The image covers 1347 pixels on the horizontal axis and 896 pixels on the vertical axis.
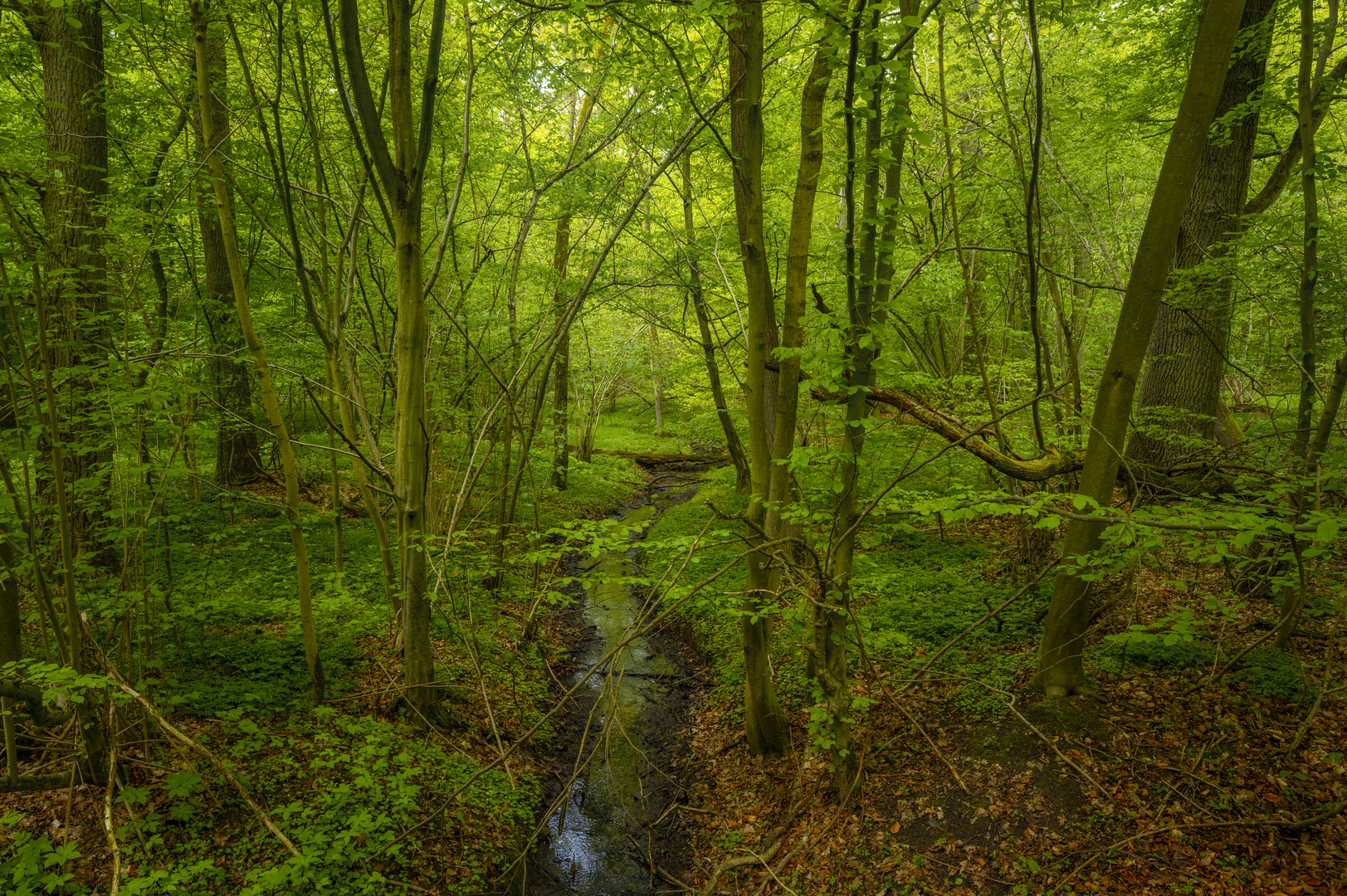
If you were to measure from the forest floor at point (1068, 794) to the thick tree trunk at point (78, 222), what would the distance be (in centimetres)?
549

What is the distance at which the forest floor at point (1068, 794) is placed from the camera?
3.47m

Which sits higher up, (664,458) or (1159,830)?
(1159,830)

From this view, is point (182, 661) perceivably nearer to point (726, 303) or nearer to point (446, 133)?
point (446, 133)

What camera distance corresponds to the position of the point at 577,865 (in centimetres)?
492

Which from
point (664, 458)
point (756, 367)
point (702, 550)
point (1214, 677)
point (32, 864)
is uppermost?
point (756, 367)

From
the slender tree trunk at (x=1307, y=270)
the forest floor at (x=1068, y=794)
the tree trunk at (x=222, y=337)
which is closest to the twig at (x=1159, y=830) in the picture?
the forest floor at (x=1068, y=794)

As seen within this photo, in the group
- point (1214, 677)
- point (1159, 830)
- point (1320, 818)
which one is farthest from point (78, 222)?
point (1214, 677)

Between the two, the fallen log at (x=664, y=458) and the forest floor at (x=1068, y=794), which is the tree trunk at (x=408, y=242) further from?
the fallen log at (x=664, y=458)

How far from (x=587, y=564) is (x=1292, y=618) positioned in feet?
31.9

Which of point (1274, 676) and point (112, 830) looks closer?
point (112, 830)

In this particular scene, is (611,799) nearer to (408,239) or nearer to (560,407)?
(408,239)

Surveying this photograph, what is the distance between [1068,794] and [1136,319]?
3.13m

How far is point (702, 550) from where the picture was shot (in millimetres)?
5887

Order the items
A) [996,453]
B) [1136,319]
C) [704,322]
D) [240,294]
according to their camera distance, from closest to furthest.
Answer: [1136,319]
[240,294]
[996,453]
[704,322]
